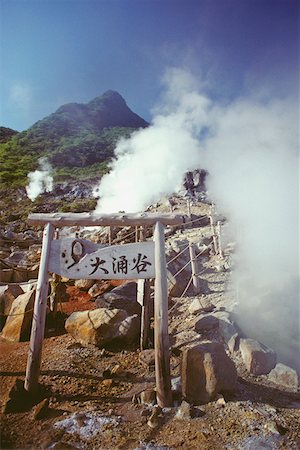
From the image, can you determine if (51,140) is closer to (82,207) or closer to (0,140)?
(0,140)

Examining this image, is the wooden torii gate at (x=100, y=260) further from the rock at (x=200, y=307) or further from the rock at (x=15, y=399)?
the rock at (x=200, y=307)

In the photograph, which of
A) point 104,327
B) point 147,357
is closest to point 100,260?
point 104,327

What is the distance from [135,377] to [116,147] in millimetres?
53027

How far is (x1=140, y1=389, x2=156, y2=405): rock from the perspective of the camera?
305 cm

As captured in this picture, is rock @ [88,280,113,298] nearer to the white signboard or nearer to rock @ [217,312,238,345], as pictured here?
rock @ [217,312,238,345]

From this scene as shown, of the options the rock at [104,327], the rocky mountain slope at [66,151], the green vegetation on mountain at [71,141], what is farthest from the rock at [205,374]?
the green vegetation on mountain at [71,141]

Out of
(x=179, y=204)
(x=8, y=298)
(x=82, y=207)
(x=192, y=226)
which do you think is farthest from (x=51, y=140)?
(x=8, y=298)

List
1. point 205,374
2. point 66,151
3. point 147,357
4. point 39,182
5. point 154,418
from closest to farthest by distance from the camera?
point 154,418 → point 205,374 → point 147,357 → point 39,182 → point 66,151

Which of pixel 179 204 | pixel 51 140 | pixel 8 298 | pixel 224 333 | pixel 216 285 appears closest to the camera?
pixel 224 333

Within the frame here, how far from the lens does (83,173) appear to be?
43.3m

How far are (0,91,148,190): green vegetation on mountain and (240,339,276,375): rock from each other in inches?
1444

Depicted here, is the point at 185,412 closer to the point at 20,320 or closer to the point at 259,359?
the point at 259,359

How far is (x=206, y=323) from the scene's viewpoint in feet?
14.6

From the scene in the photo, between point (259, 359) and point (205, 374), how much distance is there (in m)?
0.98
